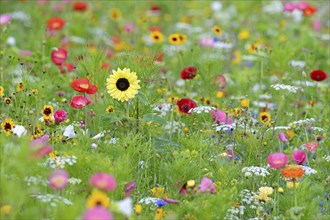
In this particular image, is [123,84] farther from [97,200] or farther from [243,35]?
[243,35]

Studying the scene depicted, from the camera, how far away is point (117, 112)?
3.79m

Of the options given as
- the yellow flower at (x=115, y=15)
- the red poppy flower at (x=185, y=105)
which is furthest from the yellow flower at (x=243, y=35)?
the red poppy flower at (x=185, y=105)

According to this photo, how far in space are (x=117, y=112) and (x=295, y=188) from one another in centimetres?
103

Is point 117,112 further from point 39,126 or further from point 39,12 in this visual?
point 39,12

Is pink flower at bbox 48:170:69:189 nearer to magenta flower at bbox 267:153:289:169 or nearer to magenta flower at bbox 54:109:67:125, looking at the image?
magenta flower at bbox 54:109:67:125

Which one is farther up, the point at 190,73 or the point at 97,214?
the point at 190,73

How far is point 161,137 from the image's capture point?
397cm

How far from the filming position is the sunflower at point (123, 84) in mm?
3527

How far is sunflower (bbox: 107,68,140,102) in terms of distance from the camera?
3.53 meters

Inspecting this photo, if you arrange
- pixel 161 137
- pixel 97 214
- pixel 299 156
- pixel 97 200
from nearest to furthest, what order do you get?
Result: pixel 97 214 → pixel 97 200 → pixel 299 156 → pixel 161 137

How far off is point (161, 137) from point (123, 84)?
0.52 metres

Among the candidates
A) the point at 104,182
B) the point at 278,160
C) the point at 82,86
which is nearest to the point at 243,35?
the point at 82,86

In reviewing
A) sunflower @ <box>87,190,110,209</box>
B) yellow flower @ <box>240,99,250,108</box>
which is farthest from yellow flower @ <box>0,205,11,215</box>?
yellow flower @ <box>240,99,250,108</box>

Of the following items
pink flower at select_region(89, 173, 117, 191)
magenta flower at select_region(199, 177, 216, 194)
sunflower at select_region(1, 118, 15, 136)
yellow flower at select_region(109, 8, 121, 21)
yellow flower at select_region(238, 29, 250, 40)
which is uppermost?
yellow flower at select_region(109, 8, 121, 21)
